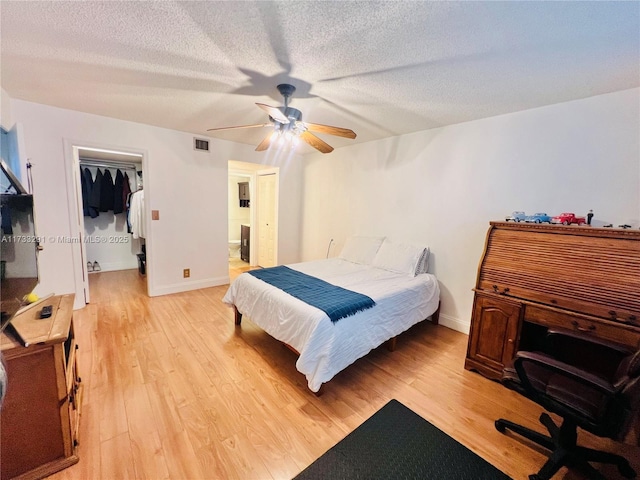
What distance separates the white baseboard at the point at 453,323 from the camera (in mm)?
3006

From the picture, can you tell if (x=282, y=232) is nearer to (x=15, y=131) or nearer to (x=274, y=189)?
(x=274, y=189)

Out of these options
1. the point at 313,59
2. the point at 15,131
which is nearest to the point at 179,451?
the point at 313,59

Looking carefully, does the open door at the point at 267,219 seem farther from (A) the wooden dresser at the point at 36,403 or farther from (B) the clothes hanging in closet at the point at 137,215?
(A) the wooden dresser at the point at 36,403

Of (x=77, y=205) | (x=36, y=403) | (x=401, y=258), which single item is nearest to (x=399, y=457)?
(x=36, y=403)

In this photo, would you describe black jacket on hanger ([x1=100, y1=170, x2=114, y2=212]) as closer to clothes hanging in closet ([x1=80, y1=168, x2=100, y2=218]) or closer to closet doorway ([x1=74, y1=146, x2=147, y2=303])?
closet doorway ([x1=74, y1=146, x2=147, y2=303])

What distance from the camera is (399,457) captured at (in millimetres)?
1515

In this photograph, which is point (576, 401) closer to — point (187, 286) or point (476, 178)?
point (476, 178)

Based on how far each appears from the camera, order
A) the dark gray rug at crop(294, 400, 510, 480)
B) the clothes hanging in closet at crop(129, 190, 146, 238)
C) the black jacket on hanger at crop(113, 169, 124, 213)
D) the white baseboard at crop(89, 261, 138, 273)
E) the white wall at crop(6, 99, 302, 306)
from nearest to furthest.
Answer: the dark gray rug at crop(294, 400, 510, 480) → the white wall at crop(6, 99, 302, 306) → the clothes hanging in closet at crop(129, 190, 146, 238) → the black jacket on hanger at crop(113, 169, 124, 213) → the white baseboard at crop(89, 261, 138, 273)

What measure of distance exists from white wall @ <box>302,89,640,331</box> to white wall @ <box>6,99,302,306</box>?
1.72 metres

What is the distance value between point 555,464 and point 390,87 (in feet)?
8.62

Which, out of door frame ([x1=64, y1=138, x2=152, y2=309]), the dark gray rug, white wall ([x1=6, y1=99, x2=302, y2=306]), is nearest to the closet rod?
door frame ([x1=64, y1=138, x2=152, y2=309])

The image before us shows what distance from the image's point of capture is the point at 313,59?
5.66ft

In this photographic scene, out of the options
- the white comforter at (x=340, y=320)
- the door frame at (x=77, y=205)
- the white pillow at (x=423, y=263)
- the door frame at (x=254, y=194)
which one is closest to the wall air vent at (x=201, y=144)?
the door frame at (x=77, y=205)

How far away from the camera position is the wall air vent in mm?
3811
